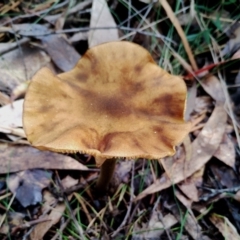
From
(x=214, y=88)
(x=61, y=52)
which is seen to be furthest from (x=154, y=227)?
(x=61, y=52)

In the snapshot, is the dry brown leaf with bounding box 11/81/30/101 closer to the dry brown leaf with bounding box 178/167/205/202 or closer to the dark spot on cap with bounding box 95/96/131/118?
the dark spot on cap with bounding box 95/96/131/118

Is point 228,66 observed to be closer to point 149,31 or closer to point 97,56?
point 149,31

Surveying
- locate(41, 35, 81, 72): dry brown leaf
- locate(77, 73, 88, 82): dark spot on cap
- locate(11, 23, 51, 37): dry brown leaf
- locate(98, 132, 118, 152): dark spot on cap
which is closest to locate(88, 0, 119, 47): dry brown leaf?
locate(41, 35, 81, 72): dry brown leaf

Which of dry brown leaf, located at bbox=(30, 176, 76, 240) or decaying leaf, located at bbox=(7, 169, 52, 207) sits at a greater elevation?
decaying leaf, located at bbox=(7, 169, 52, 207)

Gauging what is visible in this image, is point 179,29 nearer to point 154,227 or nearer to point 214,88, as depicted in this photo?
point 214,88

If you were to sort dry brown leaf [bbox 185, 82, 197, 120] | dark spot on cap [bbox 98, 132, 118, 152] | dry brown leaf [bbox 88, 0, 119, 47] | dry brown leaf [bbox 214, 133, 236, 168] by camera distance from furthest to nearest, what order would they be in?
dry brown leaf [bbox 88, 0, 119, 47] < dry brown leaf [bbox 185, 82, 197, 120] < dry brown leaf [bbox 214, 133, 236, 168] < dark spot on cap [bbox 98, 132, 118, 152]

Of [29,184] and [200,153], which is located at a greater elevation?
[29,184]

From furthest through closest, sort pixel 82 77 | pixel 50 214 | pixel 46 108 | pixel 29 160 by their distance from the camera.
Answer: pixel 29 160
pixel 50 214
pixel 82 77
pixel 46 108

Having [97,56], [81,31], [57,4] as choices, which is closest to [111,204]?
[97,56]

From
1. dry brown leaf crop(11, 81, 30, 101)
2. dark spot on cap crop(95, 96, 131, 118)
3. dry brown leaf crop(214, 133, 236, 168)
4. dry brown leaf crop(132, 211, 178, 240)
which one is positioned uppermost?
dark spot on cap crop(95, 96, 131, 118)
